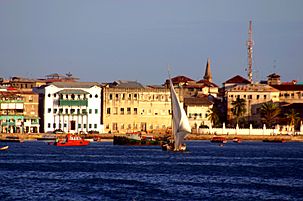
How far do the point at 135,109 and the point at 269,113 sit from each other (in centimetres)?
2451

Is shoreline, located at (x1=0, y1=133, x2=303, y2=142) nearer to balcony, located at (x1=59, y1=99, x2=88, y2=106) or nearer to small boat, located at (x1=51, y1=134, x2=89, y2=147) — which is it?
balcony, located at (x1=59, y1=99, x2=88, y2=106)

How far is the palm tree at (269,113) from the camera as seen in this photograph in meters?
186

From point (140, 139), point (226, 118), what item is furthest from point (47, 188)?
point (226, 118)

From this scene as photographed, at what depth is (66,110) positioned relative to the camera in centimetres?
17762

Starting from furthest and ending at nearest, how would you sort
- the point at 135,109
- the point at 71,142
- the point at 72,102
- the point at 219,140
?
1. the point at 135,109
2. the point at 72,102
3. the point at 219,140
4. the point at 71,142

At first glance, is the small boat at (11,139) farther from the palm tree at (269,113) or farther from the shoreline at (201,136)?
the palm tree at (269,113)

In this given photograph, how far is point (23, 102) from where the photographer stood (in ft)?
577

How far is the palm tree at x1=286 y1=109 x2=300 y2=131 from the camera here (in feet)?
603

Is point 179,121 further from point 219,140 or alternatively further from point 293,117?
point 293,117

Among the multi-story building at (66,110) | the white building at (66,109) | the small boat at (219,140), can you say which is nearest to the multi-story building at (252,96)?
the small boat at (219,140)

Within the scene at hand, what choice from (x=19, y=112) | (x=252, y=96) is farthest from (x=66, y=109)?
(x=252, y=96)

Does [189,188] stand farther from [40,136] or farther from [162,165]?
[40,136]

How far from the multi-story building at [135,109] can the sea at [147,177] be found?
66481 millimetres

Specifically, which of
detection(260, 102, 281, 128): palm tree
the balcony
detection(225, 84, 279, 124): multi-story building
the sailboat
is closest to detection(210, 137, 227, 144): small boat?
detection(260, 102, 281, 128): palm tree
